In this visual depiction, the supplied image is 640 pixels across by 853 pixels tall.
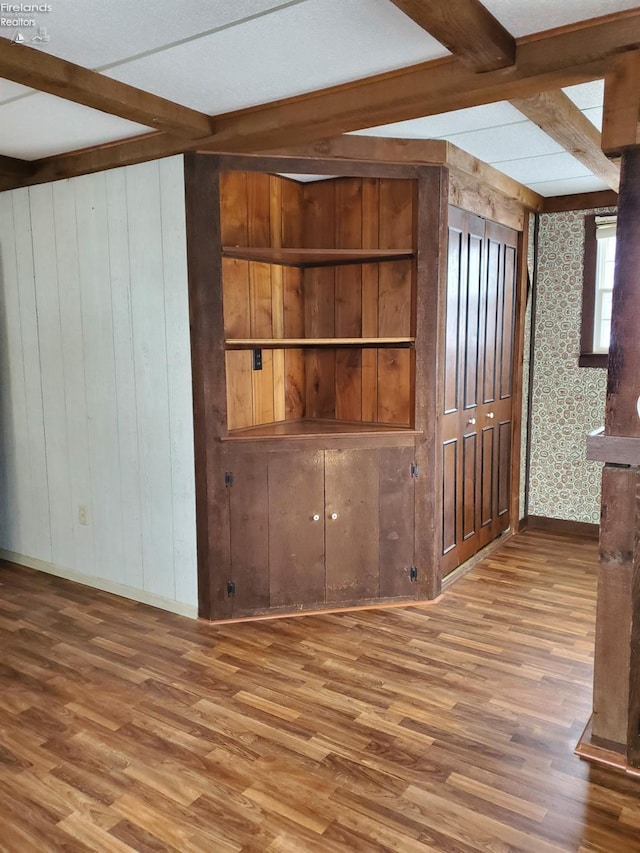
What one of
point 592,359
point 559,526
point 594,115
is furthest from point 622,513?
point 559,526

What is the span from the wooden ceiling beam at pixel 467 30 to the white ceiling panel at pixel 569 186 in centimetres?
219

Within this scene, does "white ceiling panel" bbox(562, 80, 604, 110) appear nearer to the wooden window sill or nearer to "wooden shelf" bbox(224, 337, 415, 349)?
"wooden shelf" bbox(224, 337, 415, 349)

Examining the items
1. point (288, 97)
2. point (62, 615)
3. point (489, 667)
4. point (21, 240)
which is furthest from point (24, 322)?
point (489, 667)

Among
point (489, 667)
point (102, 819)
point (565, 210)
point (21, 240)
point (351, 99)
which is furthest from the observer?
point (565, 210)

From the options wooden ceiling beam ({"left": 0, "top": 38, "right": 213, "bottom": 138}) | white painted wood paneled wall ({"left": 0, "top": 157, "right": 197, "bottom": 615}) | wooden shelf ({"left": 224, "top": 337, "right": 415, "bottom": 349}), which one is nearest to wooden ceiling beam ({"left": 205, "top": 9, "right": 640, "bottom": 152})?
wooden ceiling beam ({"left": 0, "top": 38, "right": 213, "bottom": 138})

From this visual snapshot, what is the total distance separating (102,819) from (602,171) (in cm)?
371

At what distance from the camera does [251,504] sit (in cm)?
332

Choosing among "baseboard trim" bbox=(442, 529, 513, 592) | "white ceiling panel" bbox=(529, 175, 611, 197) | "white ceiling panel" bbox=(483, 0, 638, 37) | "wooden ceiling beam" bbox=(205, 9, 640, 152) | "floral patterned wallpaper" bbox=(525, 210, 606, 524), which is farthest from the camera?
"floral patterned wallpaper" bbox=(525, 210, 606, 524)

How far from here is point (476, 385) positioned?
4031 millimetres

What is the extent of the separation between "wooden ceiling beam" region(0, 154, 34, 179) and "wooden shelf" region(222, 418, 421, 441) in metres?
1.96

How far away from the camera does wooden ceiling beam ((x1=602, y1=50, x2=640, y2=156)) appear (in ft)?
6.57

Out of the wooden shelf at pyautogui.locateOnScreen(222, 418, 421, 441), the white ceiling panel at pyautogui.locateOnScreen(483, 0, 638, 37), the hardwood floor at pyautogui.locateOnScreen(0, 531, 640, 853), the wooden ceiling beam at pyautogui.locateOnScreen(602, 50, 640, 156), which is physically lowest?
the hardwood floor at pyautogui.locateOnScreen(0, 531, 640, 853)

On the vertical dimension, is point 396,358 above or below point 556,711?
above

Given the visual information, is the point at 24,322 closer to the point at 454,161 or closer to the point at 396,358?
the point at 396,358
